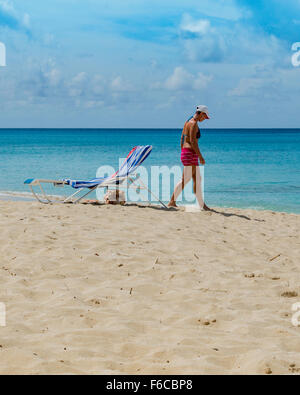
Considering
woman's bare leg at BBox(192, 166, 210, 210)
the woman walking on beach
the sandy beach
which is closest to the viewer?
the sandy beach

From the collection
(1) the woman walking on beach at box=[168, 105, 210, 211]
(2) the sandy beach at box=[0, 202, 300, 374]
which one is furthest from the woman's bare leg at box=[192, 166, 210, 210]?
(2) the sandy beach at box=[0, 202, 300, 374]

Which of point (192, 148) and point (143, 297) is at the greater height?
point (192, 148)

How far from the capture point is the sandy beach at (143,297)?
3.09 m

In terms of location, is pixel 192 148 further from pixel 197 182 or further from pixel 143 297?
pixel 143 297

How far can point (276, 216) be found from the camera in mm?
10445

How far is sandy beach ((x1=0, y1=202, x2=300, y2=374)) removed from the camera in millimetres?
3094

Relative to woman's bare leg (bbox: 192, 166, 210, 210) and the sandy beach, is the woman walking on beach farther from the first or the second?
the sandy beach

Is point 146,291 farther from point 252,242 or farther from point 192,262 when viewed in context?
point 252,242

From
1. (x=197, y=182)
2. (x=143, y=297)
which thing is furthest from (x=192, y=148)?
(x=143, y=297)

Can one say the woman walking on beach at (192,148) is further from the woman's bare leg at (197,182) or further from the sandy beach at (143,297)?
the sandy beach at (143,297)

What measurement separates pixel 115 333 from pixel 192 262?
220 cm

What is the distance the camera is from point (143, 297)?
14.3 ft
